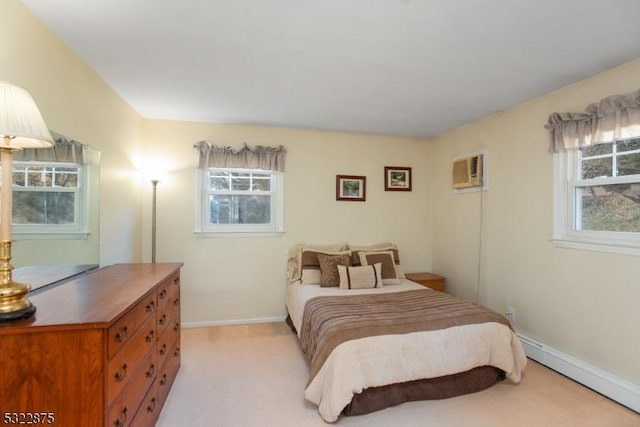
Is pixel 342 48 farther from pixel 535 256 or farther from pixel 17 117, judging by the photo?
pixel 535 256

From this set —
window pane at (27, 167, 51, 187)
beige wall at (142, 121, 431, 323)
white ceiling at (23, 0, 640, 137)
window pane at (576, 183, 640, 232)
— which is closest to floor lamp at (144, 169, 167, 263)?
beige wall at (142, 121, 431, 323)

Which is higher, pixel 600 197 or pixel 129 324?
pixel 600 197

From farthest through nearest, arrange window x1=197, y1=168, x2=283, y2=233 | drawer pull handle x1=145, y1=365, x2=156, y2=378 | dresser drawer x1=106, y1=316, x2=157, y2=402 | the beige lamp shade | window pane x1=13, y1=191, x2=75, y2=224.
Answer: window x1=197, y1=168, x2=283, y2=233 → drawer pull handle x1=145, y1=365, x2=156, y2=378 → window pane x1=13, y1=191, x2=75, y2=224 → dresser drawer x1=106, y1=316, x2=157, y2=402 → the beige lamp shade

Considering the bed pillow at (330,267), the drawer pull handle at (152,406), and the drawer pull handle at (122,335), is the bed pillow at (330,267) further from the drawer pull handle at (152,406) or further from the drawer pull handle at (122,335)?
the drawer pull handle at (122,335)

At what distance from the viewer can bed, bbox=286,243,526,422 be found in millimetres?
1984

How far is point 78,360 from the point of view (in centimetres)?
117

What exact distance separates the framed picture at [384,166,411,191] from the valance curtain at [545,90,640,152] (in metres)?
1.78

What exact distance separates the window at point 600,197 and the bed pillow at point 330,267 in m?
1.99

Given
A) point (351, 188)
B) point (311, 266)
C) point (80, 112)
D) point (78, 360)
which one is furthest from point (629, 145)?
point (80, 112)

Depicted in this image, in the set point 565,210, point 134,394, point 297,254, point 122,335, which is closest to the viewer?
point 122,335

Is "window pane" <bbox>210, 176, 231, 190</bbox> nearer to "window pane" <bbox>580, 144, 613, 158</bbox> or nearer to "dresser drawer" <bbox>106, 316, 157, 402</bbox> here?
"dresser drawer" <bbox>106, 316, 157, 402</bbox>

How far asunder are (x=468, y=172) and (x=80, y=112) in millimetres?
3716

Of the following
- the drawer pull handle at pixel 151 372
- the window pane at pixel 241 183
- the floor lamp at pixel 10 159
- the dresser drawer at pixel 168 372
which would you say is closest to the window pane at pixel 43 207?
the floor lamp at pixel 10 159

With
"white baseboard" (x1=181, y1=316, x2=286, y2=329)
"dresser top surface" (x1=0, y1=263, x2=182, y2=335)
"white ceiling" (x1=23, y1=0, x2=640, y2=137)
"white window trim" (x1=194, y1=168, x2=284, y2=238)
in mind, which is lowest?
"white baseboard" (x1=181, y1=316, x2=286, y2=329)
